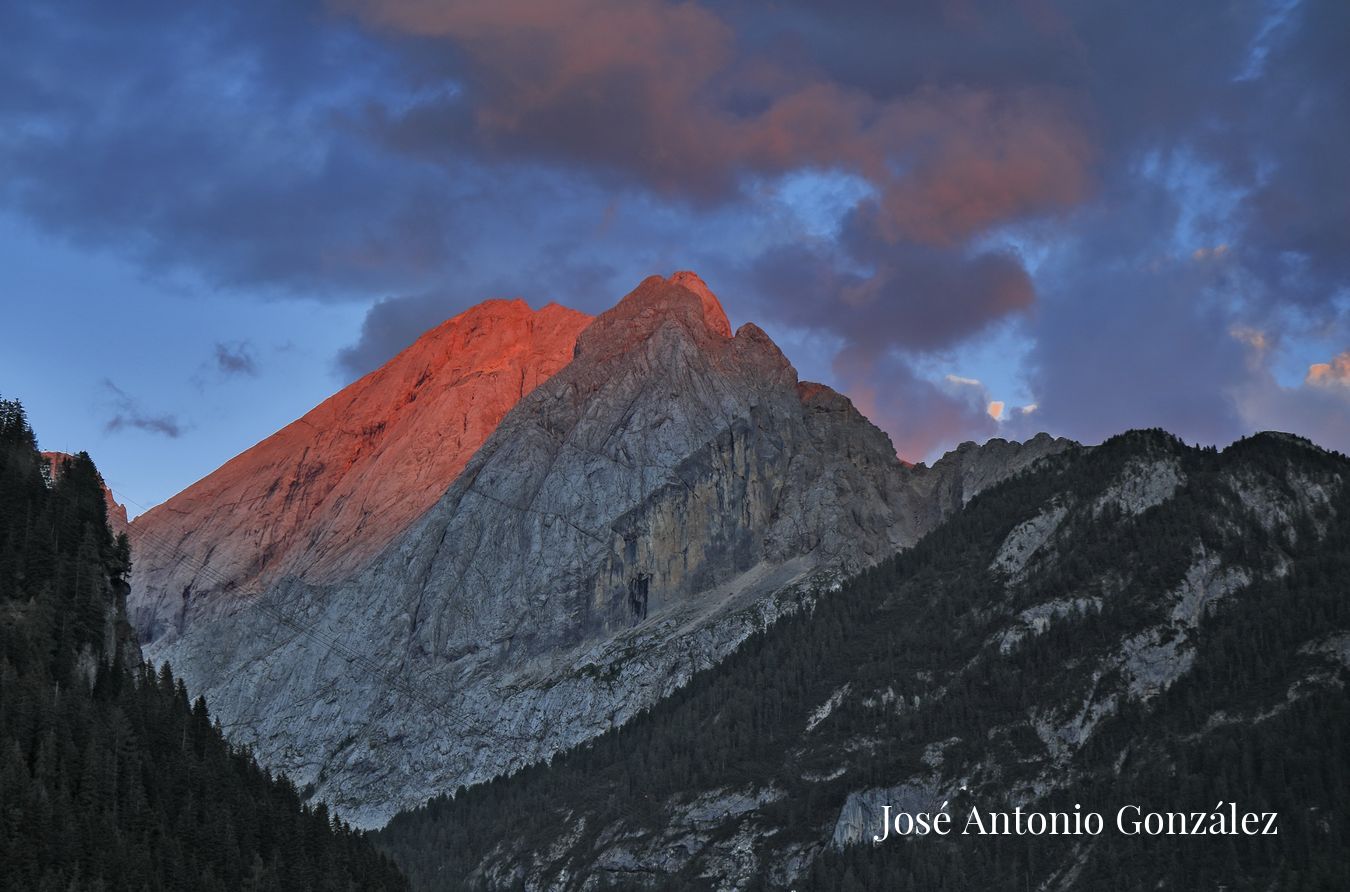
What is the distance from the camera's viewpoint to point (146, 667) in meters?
180

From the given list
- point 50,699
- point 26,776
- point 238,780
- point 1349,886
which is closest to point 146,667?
point 238,780

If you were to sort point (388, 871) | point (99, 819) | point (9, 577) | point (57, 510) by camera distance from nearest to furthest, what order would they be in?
1. point (99, 819)
2. point (9, 577)
3. point (57, 510)
4. point (388, 871)

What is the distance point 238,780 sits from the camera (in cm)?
17212

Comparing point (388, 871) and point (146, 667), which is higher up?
point (146, 667)

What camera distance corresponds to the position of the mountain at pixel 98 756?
138625 millimetres

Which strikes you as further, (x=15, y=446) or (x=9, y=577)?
→ (x=15, y=446)

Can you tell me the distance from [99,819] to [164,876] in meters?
7.05

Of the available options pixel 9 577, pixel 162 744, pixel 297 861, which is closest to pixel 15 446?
pixel 9 577

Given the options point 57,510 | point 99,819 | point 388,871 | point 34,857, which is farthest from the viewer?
point 388,871

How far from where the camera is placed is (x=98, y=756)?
150 m

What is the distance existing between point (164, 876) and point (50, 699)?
60.7ft

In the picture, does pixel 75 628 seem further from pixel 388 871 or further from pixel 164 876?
pixel 388 871

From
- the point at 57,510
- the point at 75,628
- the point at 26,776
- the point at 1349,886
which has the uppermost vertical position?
the point at 57,510

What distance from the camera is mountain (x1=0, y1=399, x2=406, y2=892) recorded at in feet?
455
